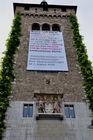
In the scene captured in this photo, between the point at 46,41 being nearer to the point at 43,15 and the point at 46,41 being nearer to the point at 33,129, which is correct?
the point at 43,15

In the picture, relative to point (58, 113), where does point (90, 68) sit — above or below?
above

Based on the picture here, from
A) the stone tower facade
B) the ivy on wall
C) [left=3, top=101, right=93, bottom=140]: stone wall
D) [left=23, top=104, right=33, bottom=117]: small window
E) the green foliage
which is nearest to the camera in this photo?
[left=3, top=101, right=93, bottom=140]: stone wall

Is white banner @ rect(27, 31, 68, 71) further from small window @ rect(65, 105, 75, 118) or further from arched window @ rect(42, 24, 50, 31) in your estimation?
small window @ rect(65, 105, 75, 118)

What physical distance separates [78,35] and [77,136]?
30.2 feet

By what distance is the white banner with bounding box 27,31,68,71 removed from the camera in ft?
45.3

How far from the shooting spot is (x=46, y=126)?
33.7 feet

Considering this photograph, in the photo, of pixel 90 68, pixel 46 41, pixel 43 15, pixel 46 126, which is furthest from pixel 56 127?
pixel 43 15

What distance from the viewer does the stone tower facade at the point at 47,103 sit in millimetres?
9991

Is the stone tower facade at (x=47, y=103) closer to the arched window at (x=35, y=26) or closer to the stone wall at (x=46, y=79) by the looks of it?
the stone wall at (x=46, y=79)

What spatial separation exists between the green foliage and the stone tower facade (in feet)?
1.13

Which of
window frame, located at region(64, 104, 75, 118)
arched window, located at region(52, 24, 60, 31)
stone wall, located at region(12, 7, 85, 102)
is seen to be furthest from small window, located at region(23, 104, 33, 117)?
arched window, located at region(52, 24, 60, 31)

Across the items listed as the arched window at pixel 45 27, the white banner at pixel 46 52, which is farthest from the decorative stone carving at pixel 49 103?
the arched window at pixel 45 27

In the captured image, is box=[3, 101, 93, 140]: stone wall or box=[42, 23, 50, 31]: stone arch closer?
box=[3, 101, 93, 140]: stone wall

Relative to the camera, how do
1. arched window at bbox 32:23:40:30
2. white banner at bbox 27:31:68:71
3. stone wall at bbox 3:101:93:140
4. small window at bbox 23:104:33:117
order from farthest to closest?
arched window at bbox 32:23:40:30 → white banner at bbox 27:31:68:71 → small window at bbox 23:104:33:117 → stone wall at bbox 3:101:93:140
